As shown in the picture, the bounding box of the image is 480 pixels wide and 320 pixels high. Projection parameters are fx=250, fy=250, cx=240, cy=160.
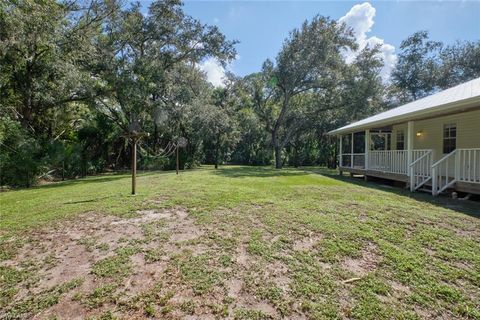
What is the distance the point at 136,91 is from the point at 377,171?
40.0 feet

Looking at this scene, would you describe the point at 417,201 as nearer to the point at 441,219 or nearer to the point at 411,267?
the point at 441,219

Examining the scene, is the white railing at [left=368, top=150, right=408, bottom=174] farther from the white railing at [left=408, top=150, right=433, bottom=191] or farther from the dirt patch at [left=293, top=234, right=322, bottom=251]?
the dirt patch at [left=293, top=234, right=322, bottom=251]

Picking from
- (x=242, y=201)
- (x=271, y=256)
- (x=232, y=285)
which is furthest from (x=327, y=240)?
(x=242, y=201)

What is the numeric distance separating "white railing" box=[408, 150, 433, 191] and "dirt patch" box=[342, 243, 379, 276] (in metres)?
5.60

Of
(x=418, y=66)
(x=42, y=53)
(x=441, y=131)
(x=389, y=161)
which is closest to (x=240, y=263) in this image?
(x=389, y=161)

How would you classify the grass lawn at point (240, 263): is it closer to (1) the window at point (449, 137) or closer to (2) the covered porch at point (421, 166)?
(2) the covered porch at point (421, 166)

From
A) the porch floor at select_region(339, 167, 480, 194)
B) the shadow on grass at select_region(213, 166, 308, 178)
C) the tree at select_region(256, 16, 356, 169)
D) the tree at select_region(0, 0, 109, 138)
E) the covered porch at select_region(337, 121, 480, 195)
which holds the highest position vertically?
the tree at select_region(256, 16, 356, 169)

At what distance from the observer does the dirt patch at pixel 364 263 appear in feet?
8.86

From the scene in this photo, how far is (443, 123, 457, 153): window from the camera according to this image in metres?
8.60

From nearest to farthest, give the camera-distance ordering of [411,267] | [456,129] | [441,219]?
[411,267], [441,219], [456,129]

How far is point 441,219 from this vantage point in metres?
4.32

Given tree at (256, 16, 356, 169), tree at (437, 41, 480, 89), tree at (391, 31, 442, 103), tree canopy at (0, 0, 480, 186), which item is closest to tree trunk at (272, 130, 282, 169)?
tree canopy at (0, 0, 480, 186)

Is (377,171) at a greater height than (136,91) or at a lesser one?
lesser

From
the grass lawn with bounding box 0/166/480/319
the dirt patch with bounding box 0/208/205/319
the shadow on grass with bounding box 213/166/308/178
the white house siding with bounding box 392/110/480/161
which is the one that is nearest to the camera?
the grass lawn with bounding box 0/166/480/319
